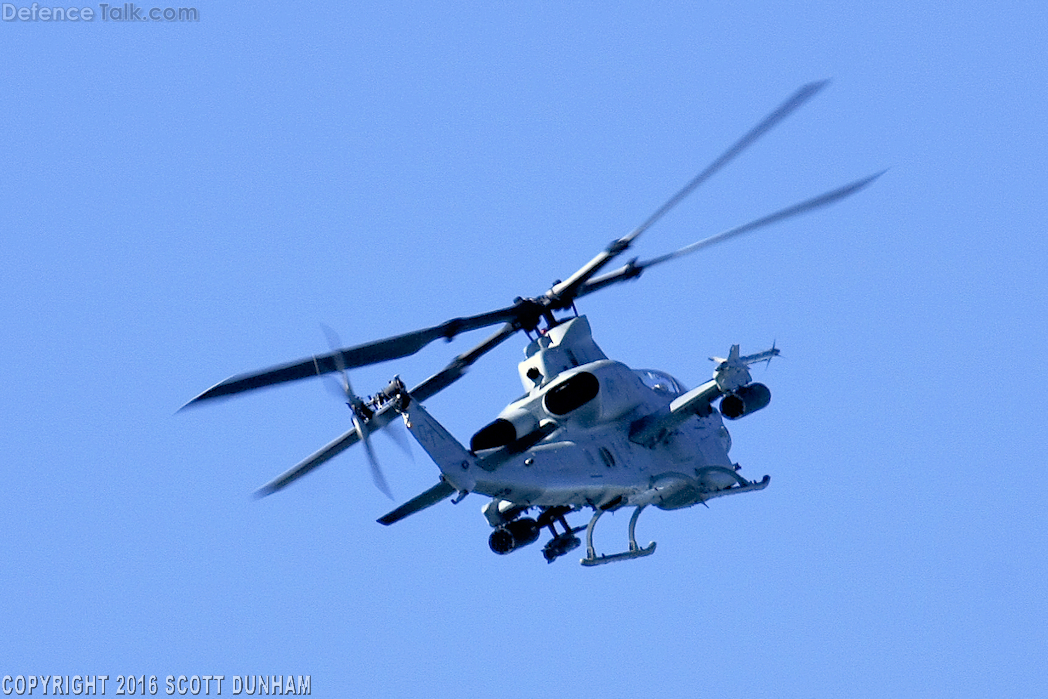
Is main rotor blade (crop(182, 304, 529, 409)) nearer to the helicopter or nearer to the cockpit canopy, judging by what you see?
the helicopter

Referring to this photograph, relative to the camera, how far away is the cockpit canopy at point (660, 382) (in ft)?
95.1

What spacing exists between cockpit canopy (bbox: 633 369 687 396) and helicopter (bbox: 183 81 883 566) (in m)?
0.03

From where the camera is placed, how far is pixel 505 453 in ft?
85.1

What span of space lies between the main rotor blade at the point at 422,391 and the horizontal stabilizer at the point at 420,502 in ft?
4.12

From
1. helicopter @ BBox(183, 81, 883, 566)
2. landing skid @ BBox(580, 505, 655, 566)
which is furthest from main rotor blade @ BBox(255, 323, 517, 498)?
landing skid @ BBox(580, 505, 655, 566)

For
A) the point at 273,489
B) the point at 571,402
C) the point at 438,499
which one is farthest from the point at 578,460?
the point at 273,489

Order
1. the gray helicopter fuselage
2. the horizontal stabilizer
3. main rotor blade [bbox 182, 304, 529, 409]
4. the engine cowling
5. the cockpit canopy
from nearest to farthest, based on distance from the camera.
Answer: main rotor blade [bbox 182, 304, 529, 409] → the gray helicopter fuselage → the engine cowling → the horizontal stabilizer → the cockpit canopy

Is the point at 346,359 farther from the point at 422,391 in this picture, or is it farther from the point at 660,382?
the point at 660,382

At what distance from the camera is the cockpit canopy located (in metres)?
29.0

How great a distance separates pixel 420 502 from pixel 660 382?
4.21m

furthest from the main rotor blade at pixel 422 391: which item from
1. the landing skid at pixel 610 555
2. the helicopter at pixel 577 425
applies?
the landing skid at pixel 610 555

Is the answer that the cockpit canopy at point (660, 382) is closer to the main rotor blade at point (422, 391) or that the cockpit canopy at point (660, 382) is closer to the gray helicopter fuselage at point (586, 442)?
the gray helicopter fuselage at point (586, 442)

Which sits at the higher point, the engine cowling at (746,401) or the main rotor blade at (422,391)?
the main rotor blade at (422,391)

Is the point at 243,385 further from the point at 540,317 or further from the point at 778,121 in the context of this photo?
the point at 778,121
